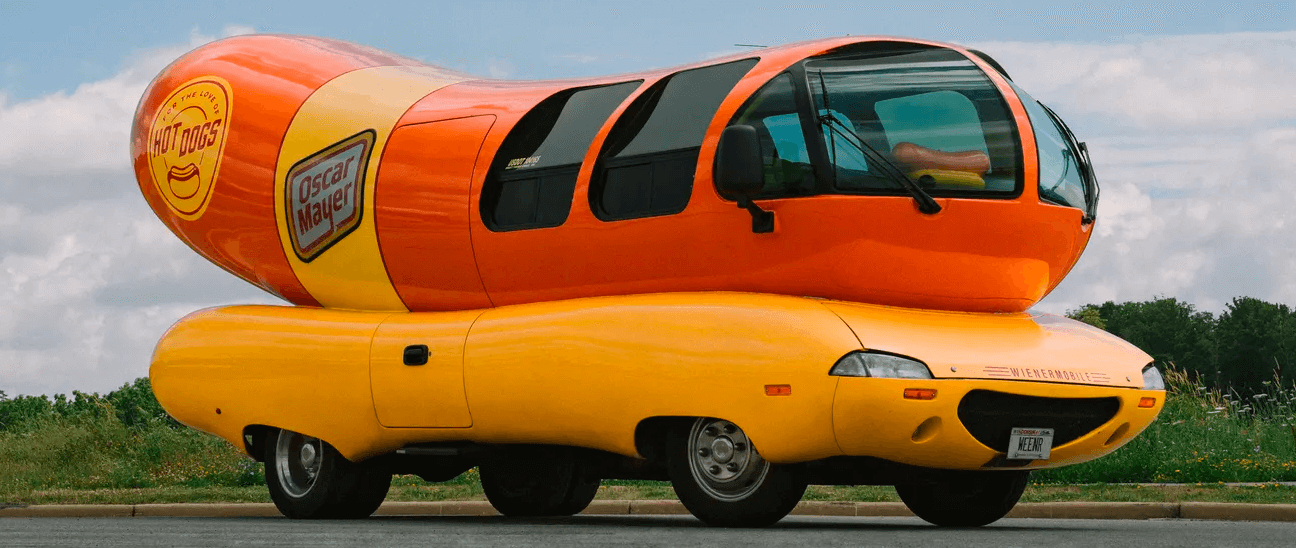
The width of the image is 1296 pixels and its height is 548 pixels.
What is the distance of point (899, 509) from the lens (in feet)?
42.5

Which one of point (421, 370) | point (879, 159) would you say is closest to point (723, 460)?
point (879, 159)

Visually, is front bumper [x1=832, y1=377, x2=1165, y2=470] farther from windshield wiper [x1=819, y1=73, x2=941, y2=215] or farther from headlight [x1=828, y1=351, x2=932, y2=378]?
windshield wiper [x1=819, y1=73, x2=941, y2=215]

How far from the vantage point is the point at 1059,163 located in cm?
973

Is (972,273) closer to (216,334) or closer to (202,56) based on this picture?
(216,334)

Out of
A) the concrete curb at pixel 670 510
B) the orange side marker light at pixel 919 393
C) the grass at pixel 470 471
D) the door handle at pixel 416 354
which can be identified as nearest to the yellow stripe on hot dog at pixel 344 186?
the door handle at pixel 416 354

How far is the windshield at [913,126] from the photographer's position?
9023 mm

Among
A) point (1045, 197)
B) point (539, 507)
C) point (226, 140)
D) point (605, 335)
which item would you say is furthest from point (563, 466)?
point (1045, 197)

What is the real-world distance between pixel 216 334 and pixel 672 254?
4212 millimetres

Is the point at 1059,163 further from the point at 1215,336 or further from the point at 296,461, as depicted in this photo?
the point at 1215,336

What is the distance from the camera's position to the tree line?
54.9m

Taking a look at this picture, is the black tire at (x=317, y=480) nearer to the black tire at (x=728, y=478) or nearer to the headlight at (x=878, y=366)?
the black tire at (x=728, y=478)

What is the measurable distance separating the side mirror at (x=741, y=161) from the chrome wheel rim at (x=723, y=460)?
137cm

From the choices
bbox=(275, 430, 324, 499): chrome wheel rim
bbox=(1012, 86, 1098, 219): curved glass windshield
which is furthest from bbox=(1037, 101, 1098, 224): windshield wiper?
bbox=(275, 430, 324, 499): chrome wheel rim

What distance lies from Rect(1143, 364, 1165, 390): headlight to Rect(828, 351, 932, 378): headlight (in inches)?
72.8
